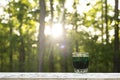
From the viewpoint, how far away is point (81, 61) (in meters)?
2.58

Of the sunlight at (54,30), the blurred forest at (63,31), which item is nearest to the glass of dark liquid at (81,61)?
the blurred forest at (63,31)

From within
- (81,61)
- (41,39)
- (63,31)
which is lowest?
(41,39)

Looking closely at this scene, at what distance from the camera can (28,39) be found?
19.8 m

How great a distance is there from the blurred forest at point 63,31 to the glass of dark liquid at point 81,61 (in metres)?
15.2

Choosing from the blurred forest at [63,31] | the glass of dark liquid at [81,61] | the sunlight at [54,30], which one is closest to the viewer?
the glass of dark liquid at [81,61]

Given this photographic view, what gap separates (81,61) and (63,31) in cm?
1652

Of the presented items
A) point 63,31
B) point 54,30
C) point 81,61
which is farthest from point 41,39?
point 81,61

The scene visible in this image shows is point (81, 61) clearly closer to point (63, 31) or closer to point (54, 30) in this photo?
point (63, 31)

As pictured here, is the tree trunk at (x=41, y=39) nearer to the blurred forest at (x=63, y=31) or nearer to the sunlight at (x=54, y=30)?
the blurred forest at (x=63, y=31)

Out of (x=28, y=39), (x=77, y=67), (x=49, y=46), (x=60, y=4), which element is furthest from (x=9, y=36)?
(x=77, y=67)

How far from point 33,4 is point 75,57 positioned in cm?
1630

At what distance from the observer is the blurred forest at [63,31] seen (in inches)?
728

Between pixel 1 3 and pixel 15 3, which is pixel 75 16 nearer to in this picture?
pixel 15 3

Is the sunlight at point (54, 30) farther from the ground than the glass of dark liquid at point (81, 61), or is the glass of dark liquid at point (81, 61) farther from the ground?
Result: the glass of dark liquid at point (81, 61)
